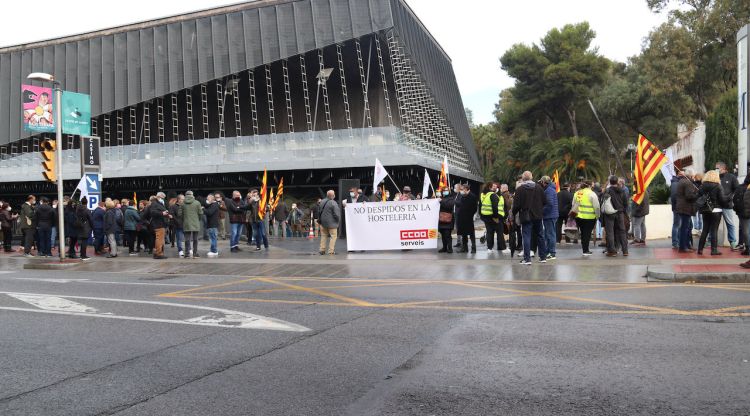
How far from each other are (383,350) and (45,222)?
54.5ft

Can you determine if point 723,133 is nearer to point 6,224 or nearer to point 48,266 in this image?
point 48,266

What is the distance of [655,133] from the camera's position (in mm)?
52781

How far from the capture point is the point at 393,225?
17.2 meters

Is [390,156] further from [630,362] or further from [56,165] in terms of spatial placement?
[630,362]

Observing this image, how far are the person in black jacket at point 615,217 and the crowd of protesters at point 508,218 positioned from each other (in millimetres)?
21

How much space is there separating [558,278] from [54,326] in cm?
788

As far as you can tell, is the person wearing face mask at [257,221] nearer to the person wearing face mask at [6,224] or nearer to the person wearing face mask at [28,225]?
the person wearing face mask at [28,225]

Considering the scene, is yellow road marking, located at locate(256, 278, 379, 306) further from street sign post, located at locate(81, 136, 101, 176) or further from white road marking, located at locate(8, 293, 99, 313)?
street sign post, located at locate(81, 136, 101, 176)

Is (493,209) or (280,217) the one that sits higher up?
(493,209)

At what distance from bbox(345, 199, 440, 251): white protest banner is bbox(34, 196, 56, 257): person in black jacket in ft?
30.2

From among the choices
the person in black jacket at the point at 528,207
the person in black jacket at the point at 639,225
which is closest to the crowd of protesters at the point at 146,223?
the person in black jacket at the point at 528,207

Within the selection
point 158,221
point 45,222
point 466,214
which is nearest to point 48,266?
point 158,221

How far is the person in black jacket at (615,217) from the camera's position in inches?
539

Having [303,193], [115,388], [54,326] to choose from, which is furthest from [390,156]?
[115,388]
